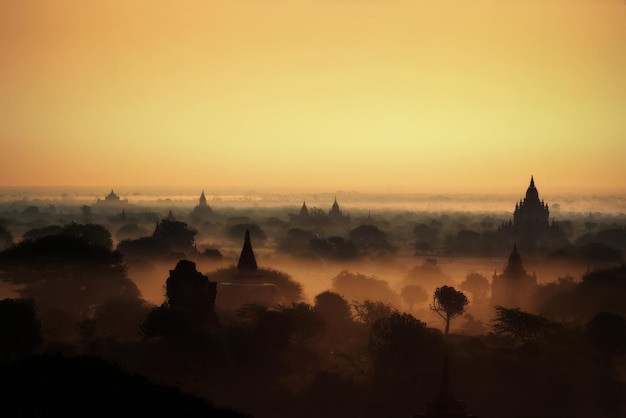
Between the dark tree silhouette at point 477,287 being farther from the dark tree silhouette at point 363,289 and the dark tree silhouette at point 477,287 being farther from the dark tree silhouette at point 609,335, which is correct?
the dark tree silhouette at point 609,335

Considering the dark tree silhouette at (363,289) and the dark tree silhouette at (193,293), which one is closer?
the dark tree silhouette at (193,293)

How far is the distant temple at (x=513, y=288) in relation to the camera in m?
80.5

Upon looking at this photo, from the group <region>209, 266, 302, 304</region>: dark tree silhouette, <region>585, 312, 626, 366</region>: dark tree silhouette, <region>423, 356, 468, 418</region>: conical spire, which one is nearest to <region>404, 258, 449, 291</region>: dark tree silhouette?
<region>209, 266, 302, 304</region>: dark tree silhouette

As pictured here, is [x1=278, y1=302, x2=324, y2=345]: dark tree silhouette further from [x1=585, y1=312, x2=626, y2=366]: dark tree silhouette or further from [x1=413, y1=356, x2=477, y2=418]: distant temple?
[x1=413, y1=356, x2=477, y2=418]: distant temple

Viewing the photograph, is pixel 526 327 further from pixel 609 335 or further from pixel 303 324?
pixel 303 324

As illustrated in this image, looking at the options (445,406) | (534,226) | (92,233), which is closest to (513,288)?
(92,233)

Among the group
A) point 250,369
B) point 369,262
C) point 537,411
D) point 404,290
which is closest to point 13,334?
point 250,369

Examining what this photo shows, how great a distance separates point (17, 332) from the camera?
1955 inches

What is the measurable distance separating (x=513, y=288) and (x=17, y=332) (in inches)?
1726

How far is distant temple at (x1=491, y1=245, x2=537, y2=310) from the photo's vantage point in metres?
80.5

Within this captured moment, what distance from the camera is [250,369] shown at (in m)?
50.4

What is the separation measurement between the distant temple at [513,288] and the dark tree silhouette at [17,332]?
40.4 m

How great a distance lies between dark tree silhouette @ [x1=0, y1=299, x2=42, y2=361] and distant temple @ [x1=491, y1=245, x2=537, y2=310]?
40.4 metres

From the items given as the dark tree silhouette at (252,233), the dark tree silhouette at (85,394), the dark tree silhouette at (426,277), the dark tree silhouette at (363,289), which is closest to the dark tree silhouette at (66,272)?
the dark tree silhouette at (363,289)
